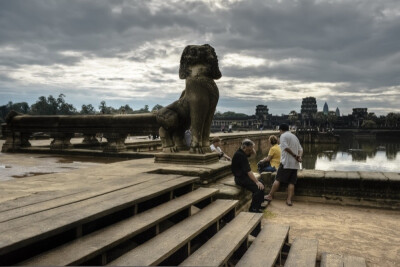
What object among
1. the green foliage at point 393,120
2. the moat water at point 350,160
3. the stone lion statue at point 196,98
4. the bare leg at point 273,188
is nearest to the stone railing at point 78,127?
the stone lion statue at point 196,98

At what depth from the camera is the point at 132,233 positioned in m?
2.08

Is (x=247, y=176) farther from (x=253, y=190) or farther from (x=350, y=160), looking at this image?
(x=350, y=160)

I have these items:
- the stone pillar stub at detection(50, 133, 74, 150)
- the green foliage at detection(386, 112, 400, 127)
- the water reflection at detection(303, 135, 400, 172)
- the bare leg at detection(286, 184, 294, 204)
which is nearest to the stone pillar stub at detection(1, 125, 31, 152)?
the stone pillar stub at detection(50, 133, 74, 150)

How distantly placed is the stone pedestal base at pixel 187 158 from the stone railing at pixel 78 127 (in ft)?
6.64

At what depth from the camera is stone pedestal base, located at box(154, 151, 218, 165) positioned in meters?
4.82

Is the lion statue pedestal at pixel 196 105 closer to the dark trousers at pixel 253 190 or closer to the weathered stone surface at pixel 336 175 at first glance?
the dark trousers at pixel 253 190

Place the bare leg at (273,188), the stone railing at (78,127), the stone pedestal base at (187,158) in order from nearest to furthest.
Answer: the stone pedestal base at (187,158) < the bare leg at (273,188) < the stone railing at (78,127)

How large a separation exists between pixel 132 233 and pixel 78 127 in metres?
6.52

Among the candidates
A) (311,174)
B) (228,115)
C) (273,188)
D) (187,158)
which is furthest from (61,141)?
(228,115)

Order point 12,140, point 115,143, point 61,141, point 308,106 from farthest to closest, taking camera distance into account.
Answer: point 308,106
point 12,140
point 61,141
point 115,143

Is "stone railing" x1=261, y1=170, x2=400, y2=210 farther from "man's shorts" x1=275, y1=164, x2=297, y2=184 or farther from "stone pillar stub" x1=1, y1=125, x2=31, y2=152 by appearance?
"stone pillar stub" x1=1, y1=125, x2=31, y2=152

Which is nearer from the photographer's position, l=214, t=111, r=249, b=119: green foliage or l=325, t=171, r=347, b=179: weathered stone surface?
l=325, t=171, r=347, b=179: weathered stone surface

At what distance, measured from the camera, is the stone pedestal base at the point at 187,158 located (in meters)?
4.82

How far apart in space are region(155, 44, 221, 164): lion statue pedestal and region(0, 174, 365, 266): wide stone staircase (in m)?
1.65
